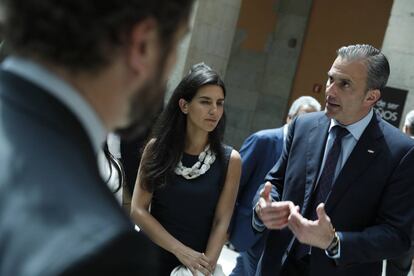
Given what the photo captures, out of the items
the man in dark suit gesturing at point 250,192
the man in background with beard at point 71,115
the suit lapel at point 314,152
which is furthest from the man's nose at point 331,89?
the man in background with beard at point 71,115

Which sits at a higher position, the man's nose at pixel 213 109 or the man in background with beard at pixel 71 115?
the man in background with beard at pixel 71 115

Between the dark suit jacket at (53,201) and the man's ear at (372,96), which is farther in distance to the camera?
the man's ear at (372,96)

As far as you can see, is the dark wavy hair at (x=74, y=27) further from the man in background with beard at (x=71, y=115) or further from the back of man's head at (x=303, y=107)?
the back of man's head at (x=303, y=107)

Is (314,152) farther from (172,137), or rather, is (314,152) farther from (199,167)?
(172,137)

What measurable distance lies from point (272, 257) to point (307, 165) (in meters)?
0.49

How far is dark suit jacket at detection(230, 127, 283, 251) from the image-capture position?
12.4 ft

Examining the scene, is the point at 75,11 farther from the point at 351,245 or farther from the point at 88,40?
the point at 351,245

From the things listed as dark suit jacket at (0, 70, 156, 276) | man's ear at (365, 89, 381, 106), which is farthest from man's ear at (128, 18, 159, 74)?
man's ear at (365, 89, 381, 106)

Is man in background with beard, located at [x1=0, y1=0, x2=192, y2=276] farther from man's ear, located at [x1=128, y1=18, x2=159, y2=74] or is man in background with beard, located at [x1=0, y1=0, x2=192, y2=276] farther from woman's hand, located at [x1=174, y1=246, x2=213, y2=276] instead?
woman's hand, located at [x1=174, y1=246, x2=213, y2=276]

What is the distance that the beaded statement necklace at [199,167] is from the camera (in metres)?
3.37

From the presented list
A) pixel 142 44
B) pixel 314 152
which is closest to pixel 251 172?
pixel 314 152

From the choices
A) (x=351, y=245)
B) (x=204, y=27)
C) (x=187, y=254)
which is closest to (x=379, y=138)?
(x=351, y=245)

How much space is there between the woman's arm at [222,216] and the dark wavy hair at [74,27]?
2.51 meters

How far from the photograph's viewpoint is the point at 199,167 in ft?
11.1
